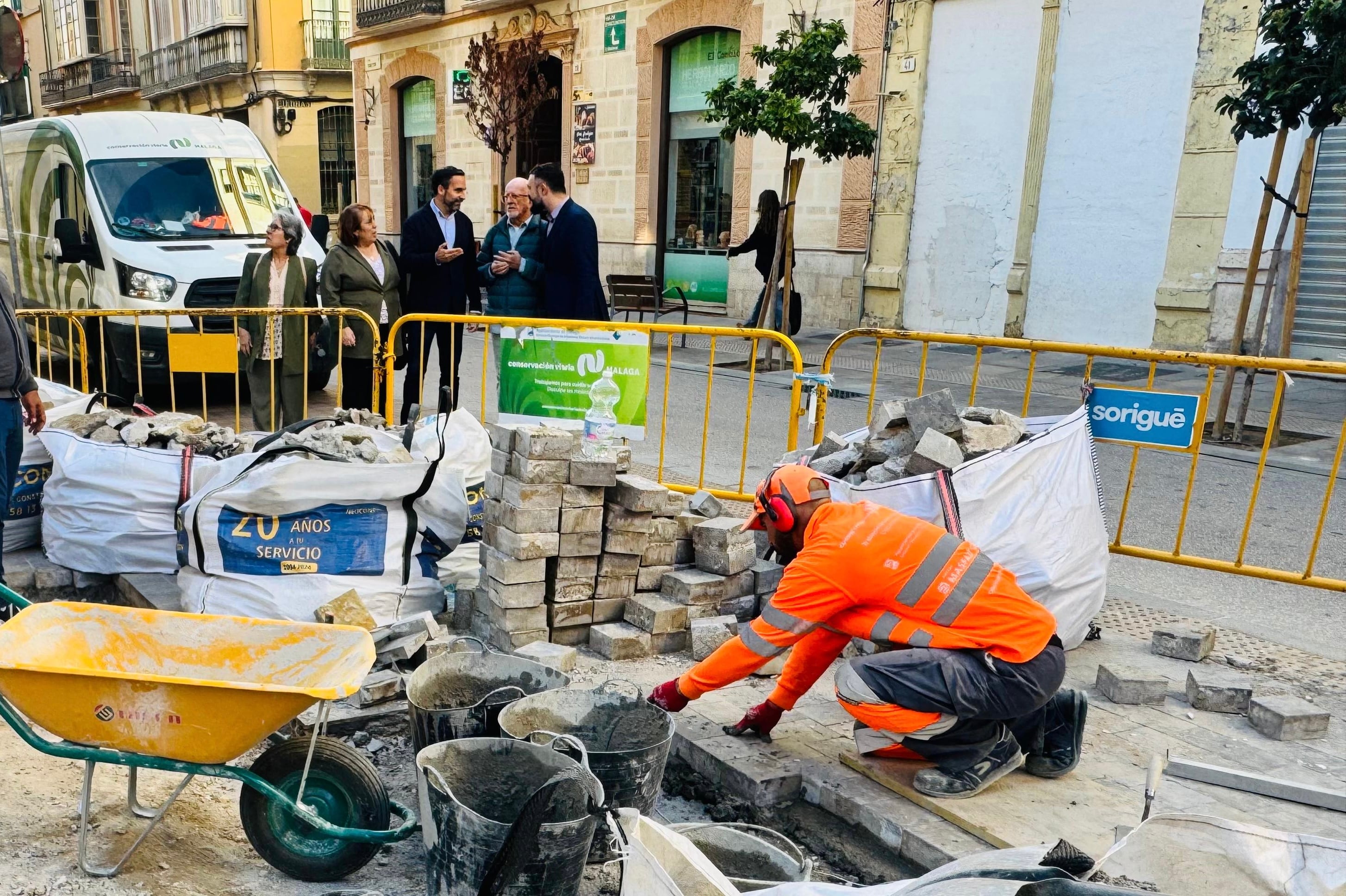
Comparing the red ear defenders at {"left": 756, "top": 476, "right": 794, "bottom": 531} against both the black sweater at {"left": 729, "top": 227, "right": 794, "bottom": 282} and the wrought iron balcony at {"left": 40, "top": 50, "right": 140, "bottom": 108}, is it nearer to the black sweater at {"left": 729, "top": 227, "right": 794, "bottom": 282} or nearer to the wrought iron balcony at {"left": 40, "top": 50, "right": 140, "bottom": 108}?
the black sweater at {"left": 729, "top": 227, "right": 794, "bottom": 282}

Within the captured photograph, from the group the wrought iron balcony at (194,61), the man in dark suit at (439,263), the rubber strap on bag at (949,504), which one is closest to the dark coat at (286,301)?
the man in dark suit at (439,263)

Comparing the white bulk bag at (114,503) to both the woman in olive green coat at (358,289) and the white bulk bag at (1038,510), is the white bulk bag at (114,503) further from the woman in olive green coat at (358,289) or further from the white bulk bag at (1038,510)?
the white bulk bag at (1038,510)

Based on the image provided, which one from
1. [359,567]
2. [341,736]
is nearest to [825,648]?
[341,736]

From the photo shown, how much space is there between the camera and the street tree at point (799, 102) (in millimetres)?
11539

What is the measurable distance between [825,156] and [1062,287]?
432 cm

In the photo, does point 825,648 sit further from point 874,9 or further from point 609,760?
point 874,9

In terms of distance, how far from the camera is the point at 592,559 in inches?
193

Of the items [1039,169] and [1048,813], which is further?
[1039,169]

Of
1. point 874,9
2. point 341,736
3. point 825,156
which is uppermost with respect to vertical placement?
point 874,9

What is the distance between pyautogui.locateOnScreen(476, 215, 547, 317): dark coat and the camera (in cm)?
759

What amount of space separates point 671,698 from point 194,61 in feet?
114

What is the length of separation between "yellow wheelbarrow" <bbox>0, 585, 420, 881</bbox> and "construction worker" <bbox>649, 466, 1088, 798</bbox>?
116 cm

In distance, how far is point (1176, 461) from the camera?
864 centimetres

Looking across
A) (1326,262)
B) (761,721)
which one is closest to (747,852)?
(761,721)
